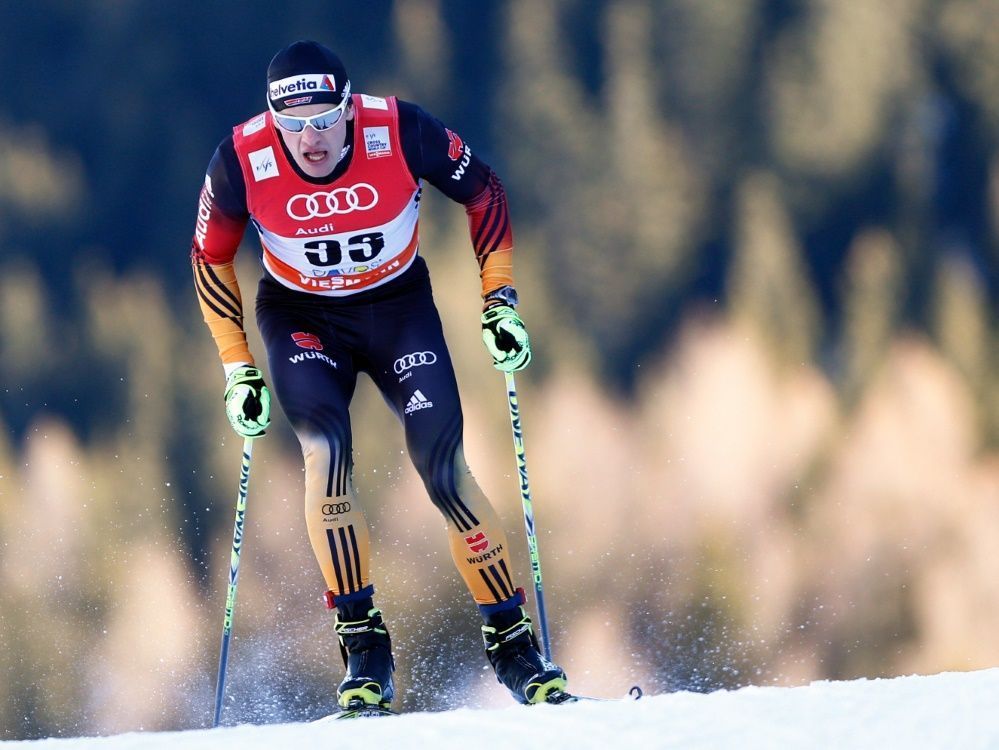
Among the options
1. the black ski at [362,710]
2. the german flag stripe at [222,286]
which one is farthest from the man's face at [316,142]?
the black ski at [362,710]

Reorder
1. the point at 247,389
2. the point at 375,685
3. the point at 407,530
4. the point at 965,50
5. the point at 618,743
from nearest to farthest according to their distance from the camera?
1. the point at 618,743
2. the point at 375,685
3. the point at 247,389
4. the point at 407,530
5. the point at 965,50

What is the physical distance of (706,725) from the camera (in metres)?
2.48

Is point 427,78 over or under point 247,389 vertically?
over

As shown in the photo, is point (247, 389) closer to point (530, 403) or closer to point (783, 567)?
point (530, 403)

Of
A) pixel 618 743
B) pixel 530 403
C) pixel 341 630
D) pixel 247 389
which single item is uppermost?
pixel 530 403

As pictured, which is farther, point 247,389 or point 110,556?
point 110,556

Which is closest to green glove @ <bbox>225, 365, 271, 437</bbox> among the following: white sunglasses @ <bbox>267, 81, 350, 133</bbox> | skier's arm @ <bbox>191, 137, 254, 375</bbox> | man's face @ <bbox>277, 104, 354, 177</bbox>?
skier's arm @ <bbox>191, 137, 254, 375</bbox>

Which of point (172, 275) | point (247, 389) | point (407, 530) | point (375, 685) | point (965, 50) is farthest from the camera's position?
point (965, 50)

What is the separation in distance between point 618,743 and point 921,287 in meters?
8.88

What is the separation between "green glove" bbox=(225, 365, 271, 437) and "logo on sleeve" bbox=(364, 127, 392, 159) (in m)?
0.75

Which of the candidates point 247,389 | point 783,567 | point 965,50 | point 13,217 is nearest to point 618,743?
point 247,389

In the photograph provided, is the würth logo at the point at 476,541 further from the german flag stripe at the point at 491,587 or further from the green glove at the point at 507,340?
the green glove at the point at 507,340

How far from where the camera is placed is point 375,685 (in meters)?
3.62

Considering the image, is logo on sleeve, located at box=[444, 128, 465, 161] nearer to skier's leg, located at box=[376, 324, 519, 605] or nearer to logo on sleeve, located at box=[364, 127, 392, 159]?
logo on sleeve, located at box=[364, 127, 392, 159]
